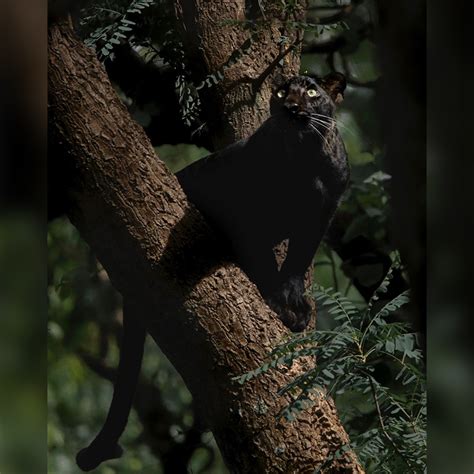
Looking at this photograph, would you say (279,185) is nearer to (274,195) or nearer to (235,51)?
(274,195)

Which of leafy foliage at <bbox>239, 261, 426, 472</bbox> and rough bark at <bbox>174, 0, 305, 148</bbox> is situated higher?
rough bark at <bbox>174, 0, 305, 148</bbox>

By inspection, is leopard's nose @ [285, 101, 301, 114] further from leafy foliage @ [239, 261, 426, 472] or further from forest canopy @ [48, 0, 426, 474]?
leafy foliage @ [239, 261, 426, 472]

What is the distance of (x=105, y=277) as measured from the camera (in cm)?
159

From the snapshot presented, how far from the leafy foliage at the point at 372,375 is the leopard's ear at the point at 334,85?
308 mm

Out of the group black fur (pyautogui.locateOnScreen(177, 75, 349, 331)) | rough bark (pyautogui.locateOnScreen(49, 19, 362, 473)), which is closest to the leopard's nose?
black fur (pyautogui.locateOnScreen(177, 75, 349, 331))

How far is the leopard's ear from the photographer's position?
1.58m

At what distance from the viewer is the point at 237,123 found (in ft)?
5.21

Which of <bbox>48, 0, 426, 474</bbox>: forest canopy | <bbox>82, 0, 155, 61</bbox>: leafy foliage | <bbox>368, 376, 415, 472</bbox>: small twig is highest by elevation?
<bbox>82, 0, 155, 61</bbox>: leafy foliage

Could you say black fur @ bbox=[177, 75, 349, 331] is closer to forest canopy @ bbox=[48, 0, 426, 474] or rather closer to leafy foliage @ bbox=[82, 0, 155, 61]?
forest canopy @ bbox=[48, 0, 426, 474]

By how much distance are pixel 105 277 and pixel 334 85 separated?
51 cm

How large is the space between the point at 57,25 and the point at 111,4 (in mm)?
103

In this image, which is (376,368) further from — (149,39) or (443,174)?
(149,39)

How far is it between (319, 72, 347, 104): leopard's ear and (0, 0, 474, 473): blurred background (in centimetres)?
1

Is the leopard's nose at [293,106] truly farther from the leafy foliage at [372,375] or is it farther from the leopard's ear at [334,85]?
the leafy foliage at [372,375]
